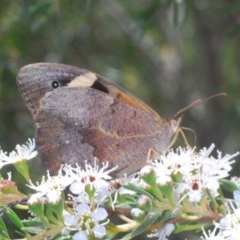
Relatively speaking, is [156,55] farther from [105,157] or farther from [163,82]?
[105,157]

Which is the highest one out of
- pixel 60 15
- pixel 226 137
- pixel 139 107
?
pixel 60 15

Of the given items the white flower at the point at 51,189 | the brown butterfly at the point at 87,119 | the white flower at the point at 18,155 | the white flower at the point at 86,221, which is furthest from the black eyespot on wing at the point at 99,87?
the white flower at the point at 86,221

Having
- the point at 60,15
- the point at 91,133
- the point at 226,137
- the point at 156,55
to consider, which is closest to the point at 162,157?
the point at 91,133

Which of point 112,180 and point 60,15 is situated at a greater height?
point 60,15

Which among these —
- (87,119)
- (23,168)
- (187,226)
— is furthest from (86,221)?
(87,119)

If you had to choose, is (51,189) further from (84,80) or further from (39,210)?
(84,80)

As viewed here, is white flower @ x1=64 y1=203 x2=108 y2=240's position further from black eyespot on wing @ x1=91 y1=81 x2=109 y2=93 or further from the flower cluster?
black eyespot on wing @ x1=91 y1=81 x2=109 y2=93

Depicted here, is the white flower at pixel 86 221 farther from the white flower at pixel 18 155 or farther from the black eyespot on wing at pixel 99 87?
the black eyespot on wing at pixel 99 87
